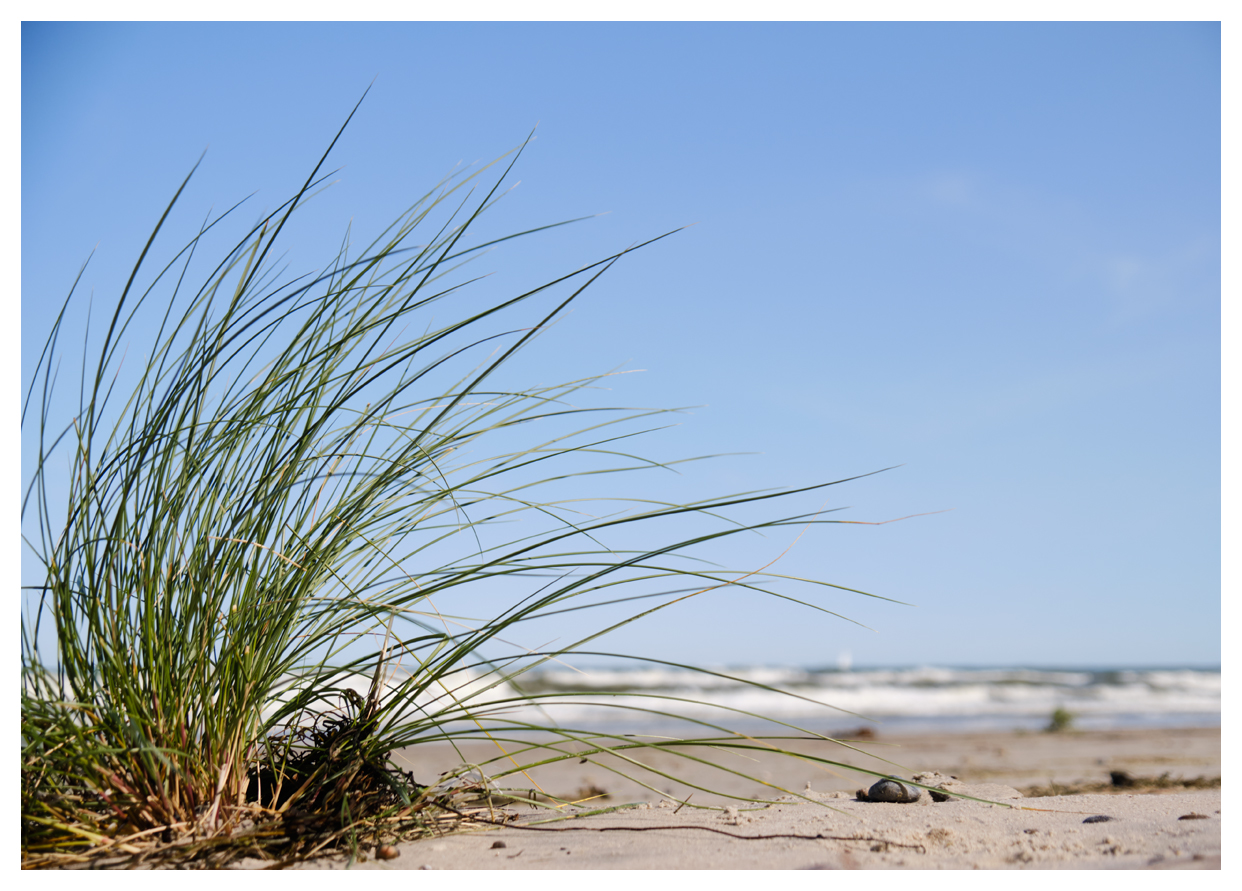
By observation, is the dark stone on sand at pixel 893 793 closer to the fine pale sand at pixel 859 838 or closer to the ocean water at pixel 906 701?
the fine pale sand at pixel 859 838

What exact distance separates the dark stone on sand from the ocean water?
443 cm

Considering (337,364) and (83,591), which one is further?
(337,364)

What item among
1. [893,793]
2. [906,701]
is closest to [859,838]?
[893,793]

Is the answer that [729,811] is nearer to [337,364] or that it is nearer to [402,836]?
[402,836]

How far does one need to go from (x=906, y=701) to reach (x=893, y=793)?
1545 cm

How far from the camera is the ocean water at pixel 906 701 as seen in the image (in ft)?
37.2

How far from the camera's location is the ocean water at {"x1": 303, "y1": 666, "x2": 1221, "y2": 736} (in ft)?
37.2

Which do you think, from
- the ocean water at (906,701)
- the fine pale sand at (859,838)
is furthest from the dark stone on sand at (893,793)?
the ocean water at (906,701)

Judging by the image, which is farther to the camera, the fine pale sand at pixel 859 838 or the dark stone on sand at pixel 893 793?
the dark stone on sand at pixel 893 793

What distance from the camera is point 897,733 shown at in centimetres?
1038

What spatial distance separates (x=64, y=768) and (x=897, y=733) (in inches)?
403

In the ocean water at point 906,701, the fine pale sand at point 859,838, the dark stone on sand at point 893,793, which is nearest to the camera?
the fine pale sand at point 859,838

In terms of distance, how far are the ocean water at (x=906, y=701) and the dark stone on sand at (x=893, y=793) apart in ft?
14.5
